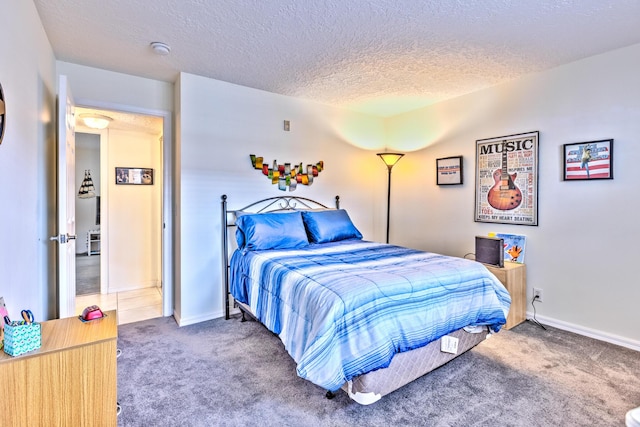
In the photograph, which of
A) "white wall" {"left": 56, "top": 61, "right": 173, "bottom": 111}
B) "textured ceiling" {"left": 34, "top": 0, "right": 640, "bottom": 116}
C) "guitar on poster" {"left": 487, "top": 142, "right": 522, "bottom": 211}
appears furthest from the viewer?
"guitar on poster" {"left": 487, "top": 142, "right": 522, "bottom": 211}

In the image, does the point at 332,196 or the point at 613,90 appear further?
the point at 332,196

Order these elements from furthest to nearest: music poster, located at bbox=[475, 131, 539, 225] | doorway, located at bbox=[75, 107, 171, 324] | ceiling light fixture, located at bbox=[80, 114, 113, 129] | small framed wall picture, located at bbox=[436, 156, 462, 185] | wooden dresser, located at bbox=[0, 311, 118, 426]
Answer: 1. doorway, located at bbox=[75, 107, 171, 324]
2. small framed wall picture, located at bbox=[436, 156, 462, 185]
3. ceiling light fixture, located at bbox=[80, 114, 113, 129]
4. music poster, located at bbox=[475, 131, 539, 225]
5. wooden dresser, located at bbox=[0, 311, 118, 426]

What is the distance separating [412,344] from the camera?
1.87 metres

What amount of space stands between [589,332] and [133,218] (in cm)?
524

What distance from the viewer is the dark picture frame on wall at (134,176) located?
14.2ft

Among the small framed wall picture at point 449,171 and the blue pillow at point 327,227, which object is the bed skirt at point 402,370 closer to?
the blue pillow at point 327,227

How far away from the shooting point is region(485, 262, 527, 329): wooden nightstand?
298 cm

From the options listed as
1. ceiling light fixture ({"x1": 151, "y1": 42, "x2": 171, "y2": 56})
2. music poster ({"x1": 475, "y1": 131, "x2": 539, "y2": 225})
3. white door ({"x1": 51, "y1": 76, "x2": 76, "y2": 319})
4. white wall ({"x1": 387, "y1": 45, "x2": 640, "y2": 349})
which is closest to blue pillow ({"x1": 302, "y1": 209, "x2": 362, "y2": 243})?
white wall ({"x1": 387, "y1": 45, "x2": 640, "y2": 349})

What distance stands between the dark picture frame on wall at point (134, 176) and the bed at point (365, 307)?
2.35 meters

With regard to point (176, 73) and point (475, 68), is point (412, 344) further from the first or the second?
point (176, 73)

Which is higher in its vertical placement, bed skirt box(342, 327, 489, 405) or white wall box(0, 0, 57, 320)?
white wall box(0, 0, 57, 320)

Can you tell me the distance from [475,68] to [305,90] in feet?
5.64

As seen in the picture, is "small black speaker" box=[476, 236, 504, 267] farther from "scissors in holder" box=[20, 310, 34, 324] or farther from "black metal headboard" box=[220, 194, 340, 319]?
"scissors in holder" box=[20, 310, 34, 324]

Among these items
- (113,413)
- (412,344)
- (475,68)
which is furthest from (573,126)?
(113,413)
